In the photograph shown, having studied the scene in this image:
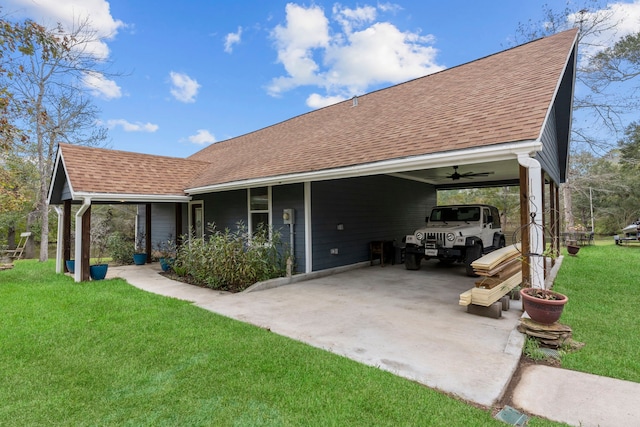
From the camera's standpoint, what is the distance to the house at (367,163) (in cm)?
474

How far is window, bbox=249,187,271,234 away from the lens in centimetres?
848

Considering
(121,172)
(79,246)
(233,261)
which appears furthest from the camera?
(121,172)

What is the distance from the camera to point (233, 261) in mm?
6828

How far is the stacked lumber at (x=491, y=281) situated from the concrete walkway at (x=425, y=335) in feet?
0.87

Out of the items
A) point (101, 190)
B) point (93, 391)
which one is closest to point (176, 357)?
point (93, 391)

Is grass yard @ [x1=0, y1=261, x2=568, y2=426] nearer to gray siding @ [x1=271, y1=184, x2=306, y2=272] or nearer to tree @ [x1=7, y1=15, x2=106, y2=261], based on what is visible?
gray siding @ [x1=271, y1=184, x2=306, y2=272]

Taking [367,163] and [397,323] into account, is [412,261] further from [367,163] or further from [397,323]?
[397,323]

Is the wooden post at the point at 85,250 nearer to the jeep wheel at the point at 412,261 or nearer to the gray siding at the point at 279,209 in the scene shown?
the gray siding at the point at 279,209

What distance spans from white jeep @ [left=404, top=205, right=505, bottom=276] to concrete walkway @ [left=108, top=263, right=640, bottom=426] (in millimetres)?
636

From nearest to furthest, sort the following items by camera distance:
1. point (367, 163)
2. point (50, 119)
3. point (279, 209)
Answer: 1. point (367, 163)
2. point (279, 209)
3. point (50, 119)

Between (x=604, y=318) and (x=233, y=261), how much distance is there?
632 centimetres

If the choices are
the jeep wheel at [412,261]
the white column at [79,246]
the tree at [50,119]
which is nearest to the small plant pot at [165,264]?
the white column at [79,246]

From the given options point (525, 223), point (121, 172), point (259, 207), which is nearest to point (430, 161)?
point (525, 223)

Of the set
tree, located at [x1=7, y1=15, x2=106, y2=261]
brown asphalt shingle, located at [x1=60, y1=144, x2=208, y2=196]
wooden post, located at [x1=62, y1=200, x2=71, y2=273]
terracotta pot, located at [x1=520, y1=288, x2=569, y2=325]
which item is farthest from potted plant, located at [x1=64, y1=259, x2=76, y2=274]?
terracotta pot, located at [x1=520, y1=288, x2=569, y2=325]
